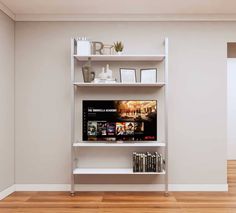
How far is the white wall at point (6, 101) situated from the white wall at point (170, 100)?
0.14 metres

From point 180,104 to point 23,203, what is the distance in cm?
246

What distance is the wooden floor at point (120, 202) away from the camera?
4.14 meters

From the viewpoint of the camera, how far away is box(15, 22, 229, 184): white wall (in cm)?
512

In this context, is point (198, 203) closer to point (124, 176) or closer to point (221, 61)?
point (124, 176)

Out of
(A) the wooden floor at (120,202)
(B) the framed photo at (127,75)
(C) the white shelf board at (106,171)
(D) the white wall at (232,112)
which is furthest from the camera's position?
(D) the white wall at (232,112)

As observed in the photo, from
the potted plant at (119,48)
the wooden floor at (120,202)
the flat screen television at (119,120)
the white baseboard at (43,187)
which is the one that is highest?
the potted plant at (119,48)

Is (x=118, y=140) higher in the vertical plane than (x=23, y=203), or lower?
higher

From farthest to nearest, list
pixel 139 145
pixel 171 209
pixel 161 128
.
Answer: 1. pixel 161 128
2. pixel 139 145
3. pixel 171 209

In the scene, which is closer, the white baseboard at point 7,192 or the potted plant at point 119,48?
Result: the white baseboard at point 7,192

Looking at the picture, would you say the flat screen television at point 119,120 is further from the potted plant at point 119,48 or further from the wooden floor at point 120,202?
the wooden floor at point 120,202

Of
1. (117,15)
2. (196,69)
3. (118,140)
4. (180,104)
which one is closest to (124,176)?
(118,140)

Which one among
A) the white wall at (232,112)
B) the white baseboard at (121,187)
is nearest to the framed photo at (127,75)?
the white baseboard at (121,187)

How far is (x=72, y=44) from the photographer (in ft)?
15.8

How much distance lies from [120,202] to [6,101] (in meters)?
1.98
